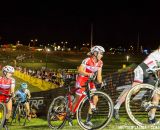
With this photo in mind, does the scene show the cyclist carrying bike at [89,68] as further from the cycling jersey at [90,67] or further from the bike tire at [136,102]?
the bike tire at [136,102]

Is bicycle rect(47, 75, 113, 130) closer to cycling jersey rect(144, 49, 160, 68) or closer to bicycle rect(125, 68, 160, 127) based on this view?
bicycle rect(125, 68, 160, 127)

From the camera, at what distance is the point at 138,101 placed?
8805mm

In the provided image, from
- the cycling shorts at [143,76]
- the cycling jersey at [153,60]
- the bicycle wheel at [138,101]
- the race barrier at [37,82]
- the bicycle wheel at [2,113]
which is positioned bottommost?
the bicycle wheel at [2,113]

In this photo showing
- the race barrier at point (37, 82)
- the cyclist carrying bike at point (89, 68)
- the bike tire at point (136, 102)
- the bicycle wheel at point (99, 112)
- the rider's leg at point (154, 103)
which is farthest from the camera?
the race barrier at point (37, 82)

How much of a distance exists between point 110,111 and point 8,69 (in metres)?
4.20

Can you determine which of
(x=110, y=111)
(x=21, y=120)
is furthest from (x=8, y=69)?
(x=21, y=120)

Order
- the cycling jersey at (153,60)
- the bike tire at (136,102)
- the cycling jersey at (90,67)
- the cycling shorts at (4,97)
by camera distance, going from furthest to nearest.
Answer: the cycling shorts at (4,97)
the cycling jersey at (90,67)
the cycling jersey at (153,60)
the bike tire at (136,102)

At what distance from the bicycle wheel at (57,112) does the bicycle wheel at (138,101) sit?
2.14 meters

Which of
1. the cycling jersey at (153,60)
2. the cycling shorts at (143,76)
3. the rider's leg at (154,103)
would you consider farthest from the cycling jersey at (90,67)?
the rider's leg at (154,103)

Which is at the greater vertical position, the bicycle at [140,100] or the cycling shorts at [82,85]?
the cycling shorts at [82,85]

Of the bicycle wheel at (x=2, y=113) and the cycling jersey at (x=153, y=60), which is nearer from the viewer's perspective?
the cycling jersey at (x=153, y=60)

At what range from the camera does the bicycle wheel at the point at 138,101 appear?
852 centimetres

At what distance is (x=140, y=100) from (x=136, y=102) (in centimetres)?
10

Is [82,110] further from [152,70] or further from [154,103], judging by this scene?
[152,70]
